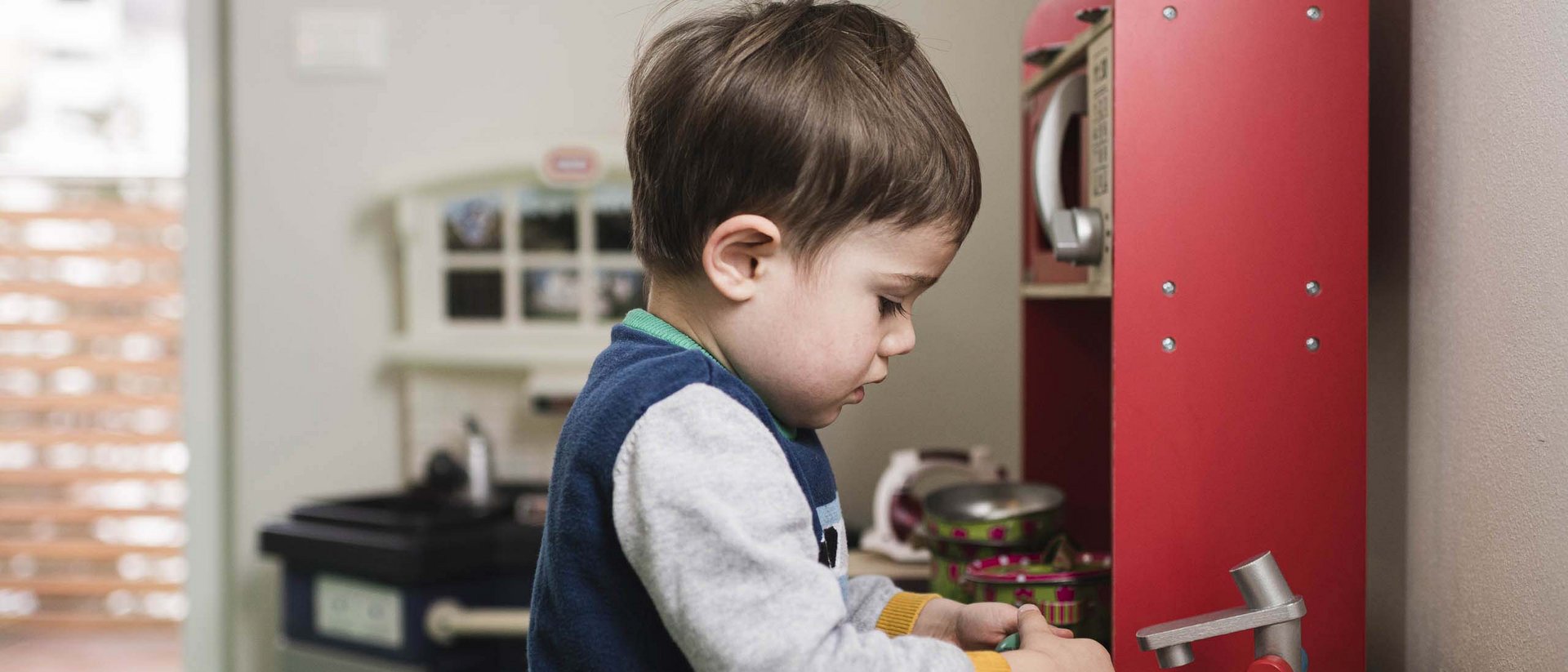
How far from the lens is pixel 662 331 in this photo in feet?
2.41

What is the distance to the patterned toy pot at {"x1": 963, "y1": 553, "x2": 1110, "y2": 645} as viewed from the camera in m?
0.99

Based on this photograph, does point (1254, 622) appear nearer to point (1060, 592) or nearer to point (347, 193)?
point (1060, 592)

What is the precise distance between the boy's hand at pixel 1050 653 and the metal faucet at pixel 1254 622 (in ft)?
0.12

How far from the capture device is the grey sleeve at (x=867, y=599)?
0.86 meters

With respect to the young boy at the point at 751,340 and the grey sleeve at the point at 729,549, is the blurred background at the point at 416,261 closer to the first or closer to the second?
the young boy at the point at 751,340

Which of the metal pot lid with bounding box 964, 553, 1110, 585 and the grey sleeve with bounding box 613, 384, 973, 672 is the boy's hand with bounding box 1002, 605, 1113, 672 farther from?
the metal pot lid with bounding box 964, 553, 1110, 585

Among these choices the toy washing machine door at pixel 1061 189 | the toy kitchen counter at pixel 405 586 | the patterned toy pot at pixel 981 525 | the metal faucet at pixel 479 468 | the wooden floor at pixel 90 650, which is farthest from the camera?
the wooden floor at pixel 90 650

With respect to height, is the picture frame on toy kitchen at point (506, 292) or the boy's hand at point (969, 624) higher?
the picture frame on toy kitchen at point (506, 292)

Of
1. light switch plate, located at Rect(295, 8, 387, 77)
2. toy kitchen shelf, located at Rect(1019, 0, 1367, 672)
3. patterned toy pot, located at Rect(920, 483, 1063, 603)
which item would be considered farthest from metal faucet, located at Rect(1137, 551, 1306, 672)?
light switch plate, located at Rect(295, 8, 387, 77)

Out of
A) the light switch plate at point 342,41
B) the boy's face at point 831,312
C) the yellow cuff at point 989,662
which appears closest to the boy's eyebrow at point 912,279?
the boy's face at point 831,312

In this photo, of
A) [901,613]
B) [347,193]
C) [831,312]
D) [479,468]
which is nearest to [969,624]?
[901,613]

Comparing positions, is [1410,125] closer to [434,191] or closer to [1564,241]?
[1564,241]

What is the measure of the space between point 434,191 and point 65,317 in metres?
2.28

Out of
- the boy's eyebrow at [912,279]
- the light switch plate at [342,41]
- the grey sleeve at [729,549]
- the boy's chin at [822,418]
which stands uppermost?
the light switch plate at [342,41]
